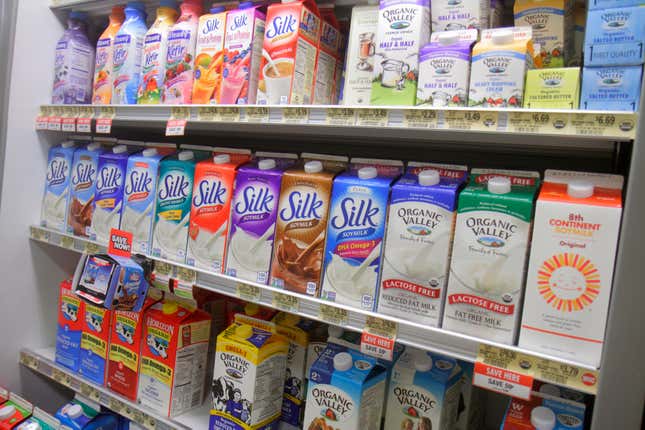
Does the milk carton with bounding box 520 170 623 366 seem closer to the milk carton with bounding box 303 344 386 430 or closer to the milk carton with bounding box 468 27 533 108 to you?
the milk carton with bounding box 468 27 533 108

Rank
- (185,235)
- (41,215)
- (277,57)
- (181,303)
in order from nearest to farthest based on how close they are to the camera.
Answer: (277,57)
(185,235)
(181,303)
(41,215)

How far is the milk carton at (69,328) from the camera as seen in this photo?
186 centimetres

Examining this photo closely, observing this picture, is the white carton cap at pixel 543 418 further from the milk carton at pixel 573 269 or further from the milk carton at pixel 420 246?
the milk carton at pixel 420 246

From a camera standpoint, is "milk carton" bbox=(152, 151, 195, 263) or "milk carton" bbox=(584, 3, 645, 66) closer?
"milk carton" bbox=(584, 3, 645, 66)

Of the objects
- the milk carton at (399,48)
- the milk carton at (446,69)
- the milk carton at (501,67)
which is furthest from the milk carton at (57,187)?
the milk carton at (501,67)

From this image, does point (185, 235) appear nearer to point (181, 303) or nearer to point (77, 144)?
point (181, 303)

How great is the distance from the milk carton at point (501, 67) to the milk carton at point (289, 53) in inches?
19.3

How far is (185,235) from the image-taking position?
5.06 feet

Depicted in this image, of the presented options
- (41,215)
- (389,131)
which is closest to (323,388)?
(389,131)

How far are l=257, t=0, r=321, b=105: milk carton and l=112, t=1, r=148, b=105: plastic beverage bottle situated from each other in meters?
0.62

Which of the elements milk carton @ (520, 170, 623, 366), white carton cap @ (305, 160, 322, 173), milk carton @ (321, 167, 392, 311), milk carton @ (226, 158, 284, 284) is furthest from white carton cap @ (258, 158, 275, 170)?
milk carton @ (520, 170, 623, 366)

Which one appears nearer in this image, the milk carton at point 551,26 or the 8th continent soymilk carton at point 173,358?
the milk carton at point 551,26

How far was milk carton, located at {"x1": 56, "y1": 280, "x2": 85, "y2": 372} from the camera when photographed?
1.86 metres

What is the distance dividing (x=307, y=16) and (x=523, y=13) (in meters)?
0.57
